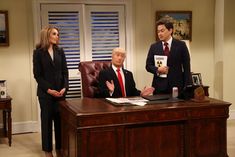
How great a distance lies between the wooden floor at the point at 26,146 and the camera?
4.25 metres

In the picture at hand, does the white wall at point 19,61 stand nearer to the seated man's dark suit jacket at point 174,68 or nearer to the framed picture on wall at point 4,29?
the framed picture on wall at point 4,29

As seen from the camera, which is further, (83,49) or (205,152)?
(83,49)

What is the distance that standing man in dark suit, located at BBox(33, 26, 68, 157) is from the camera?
3.84 m

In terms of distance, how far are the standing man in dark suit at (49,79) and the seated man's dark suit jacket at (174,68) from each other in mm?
965

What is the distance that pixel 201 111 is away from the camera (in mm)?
3311

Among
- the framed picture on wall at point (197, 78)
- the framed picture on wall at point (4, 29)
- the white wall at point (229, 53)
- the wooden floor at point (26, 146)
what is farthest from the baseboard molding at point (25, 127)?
the white wall at point (229, 53)

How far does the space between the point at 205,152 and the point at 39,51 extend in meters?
1.93

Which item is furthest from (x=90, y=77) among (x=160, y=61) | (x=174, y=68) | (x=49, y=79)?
(x=174, y=68)

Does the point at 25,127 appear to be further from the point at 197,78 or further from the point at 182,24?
the point at 182,24

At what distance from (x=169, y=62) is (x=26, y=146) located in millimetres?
2101

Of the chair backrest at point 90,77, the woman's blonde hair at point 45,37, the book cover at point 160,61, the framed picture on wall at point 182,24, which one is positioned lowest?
the chair backrest at point 90,77

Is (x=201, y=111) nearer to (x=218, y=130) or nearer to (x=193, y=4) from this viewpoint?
(x=218, y=130)

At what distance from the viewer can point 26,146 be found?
4.59 m

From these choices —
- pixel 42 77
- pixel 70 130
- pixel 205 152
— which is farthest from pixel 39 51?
pixel 205 152
